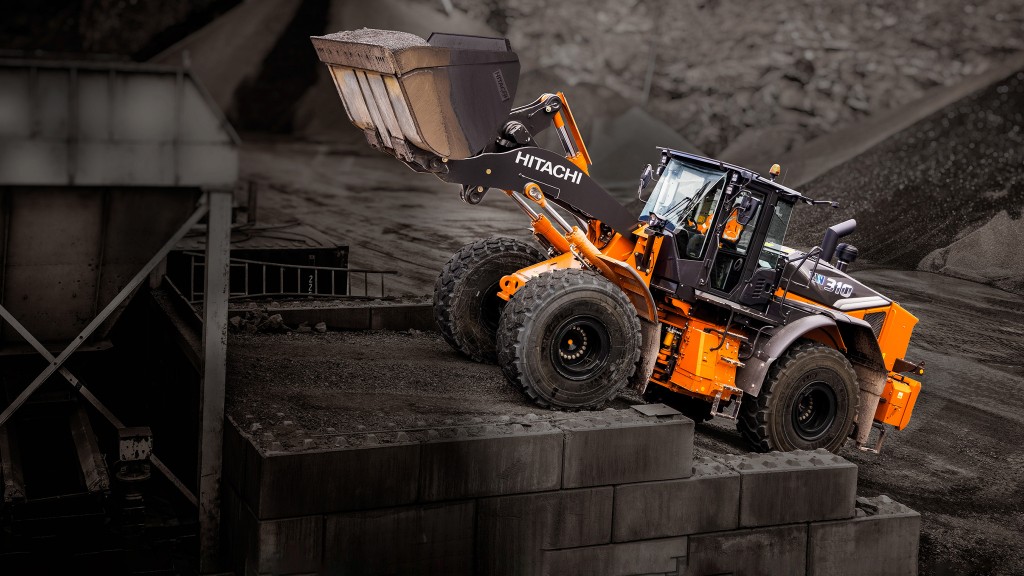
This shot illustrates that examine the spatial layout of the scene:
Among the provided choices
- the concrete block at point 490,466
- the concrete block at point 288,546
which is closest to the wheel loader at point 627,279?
the concrete block at point 490,466

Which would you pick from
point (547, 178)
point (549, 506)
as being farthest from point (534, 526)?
point (547, 178)

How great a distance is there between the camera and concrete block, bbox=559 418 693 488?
28.8 feet

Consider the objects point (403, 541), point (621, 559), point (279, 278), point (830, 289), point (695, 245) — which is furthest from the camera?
point (279, 278)

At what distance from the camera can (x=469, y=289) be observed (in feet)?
36.9

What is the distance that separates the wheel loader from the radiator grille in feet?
0.06

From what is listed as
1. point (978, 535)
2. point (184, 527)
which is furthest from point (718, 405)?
point (184, 527)

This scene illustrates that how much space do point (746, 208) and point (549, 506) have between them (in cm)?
328

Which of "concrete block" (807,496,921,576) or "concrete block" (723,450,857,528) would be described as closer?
"concrete block" (723,450,857,528)

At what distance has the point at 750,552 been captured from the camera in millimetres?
9516

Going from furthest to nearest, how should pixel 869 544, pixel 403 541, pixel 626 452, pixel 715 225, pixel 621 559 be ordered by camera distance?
pixel 715 225 < pixel 869 544 < pixel 621 559 < pixel 626 452 < pixel 403 541

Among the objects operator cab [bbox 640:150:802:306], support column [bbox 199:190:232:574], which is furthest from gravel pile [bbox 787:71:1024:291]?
support column [bbox 199:190:232:574]

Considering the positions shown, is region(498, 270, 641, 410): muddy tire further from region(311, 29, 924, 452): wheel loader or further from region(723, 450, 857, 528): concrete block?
region(723, 450, 857, 528): concrete block

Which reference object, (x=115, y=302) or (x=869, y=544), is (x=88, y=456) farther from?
(x=869, y=544)

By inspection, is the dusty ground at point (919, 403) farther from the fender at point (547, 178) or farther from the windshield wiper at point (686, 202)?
the windshield wiper at point (686, 202)
